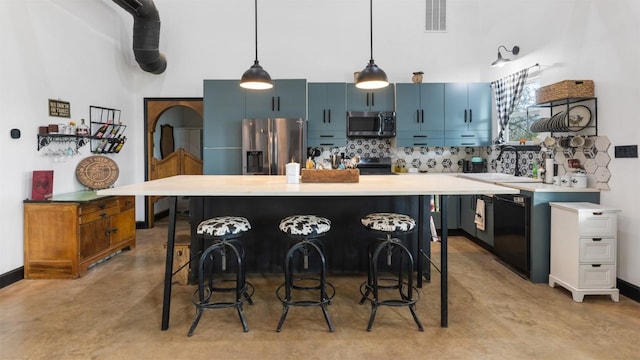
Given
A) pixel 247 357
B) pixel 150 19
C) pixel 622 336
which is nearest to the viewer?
pixel 247 357

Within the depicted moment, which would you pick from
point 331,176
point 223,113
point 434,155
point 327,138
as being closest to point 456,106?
point 434,155

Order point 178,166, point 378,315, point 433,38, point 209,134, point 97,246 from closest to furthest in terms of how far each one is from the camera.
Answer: point 378,315
point 97,246
point 209,134
point 433,38
point 178,166

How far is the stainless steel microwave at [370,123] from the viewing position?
513cm

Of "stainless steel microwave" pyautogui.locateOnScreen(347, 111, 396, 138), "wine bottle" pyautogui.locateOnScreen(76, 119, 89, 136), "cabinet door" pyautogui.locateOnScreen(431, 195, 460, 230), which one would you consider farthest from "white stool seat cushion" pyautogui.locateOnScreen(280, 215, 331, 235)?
"cabinet door" pyautogui.locateOnScreen(431, 195, 460, 230)

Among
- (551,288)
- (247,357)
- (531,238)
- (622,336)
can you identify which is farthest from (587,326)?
(247,357)

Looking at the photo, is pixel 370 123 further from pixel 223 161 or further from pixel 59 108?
pixel 59 108

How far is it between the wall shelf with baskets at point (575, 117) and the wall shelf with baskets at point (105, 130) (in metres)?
5.14

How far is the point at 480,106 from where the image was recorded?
17.0 feet

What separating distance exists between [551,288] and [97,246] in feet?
14.6

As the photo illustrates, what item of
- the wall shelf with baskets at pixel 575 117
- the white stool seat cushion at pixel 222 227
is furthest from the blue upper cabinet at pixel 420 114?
the white stool seat cushion at pixel 222 227

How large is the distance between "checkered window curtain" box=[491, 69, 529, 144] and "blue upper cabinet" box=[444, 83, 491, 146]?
0.59ft

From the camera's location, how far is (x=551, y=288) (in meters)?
3.11

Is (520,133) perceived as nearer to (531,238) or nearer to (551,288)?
(531,238)

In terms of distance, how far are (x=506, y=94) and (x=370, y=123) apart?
1.86 metres
